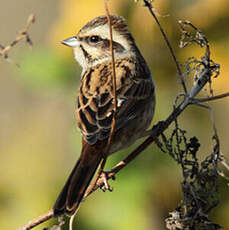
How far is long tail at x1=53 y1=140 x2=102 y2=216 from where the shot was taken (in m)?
2.37

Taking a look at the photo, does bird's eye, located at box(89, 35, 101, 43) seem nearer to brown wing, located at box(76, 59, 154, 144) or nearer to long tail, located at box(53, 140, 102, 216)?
brown wing, located at box(76, 59, 154, 144)

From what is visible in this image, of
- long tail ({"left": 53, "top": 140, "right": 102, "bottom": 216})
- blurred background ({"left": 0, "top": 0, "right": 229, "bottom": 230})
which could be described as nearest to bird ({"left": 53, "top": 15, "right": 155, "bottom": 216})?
long tail ({"left": 53, "top": 140, "right": 102, "bottom": 216})

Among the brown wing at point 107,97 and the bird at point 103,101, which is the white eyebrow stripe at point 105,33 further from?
the brown wing at point 107,97

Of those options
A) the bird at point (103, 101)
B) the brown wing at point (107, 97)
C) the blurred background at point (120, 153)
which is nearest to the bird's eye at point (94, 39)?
the bird at point (103, 101)

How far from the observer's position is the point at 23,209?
12.8 ft

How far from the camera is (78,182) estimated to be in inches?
99.6

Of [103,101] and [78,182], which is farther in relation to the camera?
[103,101]

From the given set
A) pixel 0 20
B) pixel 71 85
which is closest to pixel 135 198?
pixel 71 85

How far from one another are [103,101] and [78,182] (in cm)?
53

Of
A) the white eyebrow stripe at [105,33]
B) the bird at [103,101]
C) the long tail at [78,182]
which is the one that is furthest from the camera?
the white eyebrow stripe at [105,33]

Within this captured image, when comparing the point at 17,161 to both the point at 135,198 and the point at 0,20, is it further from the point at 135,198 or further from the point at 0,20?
the point at 0,20

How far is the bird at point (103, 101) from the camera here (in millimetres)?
2584

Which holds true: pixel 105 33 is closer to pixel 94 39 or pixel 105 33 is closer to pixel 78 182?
pixel 94 39

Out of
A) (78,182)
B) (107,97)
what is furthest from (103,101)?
(78,182)
